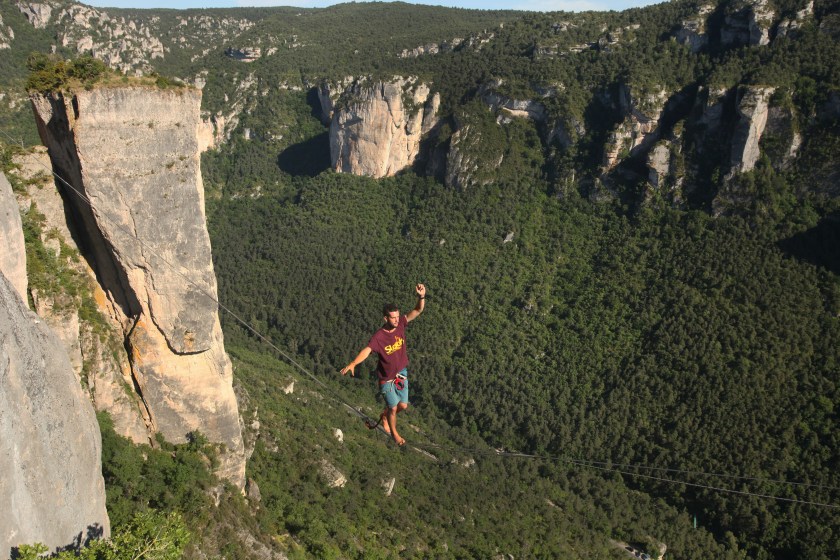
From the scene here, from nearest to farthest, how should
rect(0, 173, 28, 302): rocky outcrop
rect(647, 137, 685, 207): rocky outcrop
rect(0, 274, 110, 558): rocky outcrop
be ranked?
rect(0, 274, 110, 558): rocky outcrop → rect(0, 173, 28, 302): rocky outcrop → rect(647, 137, 685, 207): rocky outcrop

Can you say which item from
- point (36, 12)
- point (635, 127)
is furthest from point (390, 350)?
point (36, 12)

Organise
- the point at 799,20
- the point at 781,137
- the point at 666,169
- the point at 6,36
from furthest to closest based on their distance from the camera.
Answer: the point at 6,36
the point at 666,169
the point at 799,20
the point at 781,137

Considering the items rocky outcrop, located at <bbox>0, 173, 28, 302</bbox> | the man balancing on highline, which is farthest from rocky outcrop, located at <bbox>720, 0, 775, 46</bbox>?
rocky outcrop, located at <bbox>0, 173, 28, 302</bbox>

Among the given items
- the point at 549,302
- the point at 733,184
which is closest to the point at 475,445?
the point at 549,302

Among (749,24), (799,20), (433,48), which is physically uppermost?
(799,20)

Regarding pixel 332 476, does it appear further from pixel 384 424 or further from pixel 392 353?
pixel 392 353

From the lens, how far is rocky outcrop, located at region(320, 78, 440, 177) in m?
64.0

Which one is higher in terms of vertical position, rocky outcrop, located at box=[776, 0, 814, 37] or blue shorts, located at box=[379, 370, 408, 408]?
rocky outcrop, located at box=[776, 0, 814, 37]

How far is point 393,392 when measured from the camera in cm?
1102

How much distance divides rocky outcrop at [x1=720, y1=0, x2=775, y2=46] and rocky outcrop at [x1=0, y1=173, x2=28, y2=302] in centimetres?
5592

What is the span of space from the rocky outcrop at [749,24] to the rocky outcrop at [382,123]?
27.1m

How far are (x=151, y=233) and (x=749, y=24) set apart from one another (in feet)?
178

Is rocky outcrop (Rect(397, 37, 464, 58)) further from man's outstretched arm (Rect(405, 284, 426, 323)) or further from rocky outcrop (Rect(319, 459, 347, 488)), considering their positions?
man's outstretched arm (Rect(405, 284, 426, 323))

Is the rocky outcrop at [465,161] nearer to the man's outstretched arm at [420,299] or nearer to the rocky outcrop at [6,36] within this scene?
the rocky outcrop at [6,36]
